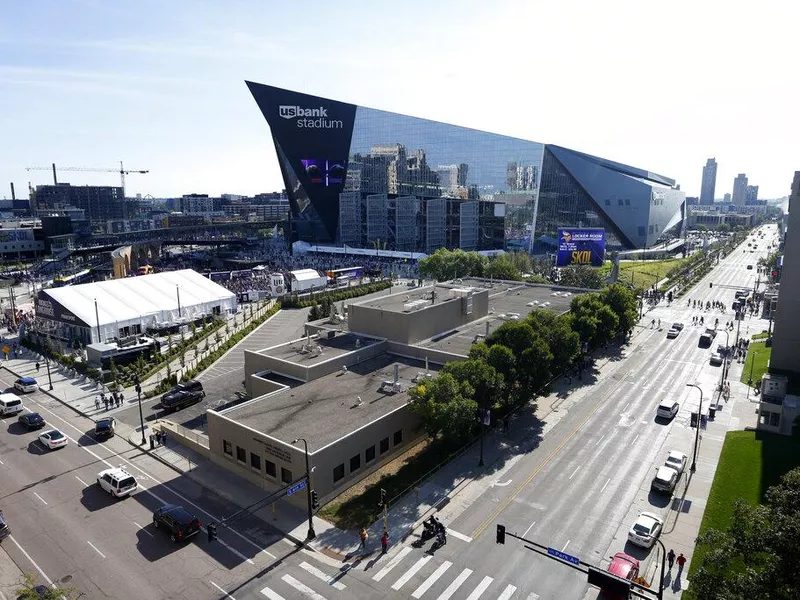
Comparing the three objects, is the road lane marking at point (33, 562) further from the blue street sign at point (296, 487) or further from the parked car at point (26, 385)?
the parked car at point (26, 385)

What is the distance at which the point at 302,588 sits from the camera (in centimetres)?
2308

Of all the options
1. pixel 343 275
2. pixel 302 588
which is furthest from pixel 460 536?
pixel 343 275

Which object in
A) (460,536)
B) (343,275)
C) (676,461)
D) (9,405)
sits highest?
(343,275)

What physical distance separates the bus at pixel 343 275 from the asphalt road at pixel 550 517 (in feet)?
204

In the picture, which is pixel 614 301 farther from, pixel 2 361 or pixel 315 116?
pixel 315 116

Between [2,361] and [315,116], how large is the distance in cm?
9854

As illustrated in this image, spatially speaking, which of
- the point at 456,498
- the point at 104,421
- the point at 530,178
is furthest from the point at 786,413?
the point at 530,178

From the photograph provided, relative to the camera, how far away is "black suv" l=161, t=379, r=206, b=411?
142ft

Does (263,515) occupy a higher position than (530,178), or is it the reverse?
(530,178)

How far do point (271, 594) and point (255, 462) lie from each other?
9.91 m

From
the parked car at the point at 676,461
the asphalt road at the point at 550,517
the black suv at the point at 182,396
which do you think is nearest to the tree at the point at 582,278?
the asphalt road at the point at 550,517

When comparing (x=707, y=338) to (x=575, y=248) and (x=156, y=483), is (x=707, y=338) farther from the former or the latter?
(x=156, y=483)

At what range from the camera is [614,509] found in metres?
28.9

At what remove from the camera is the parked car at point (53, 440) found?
36531 millimetres
